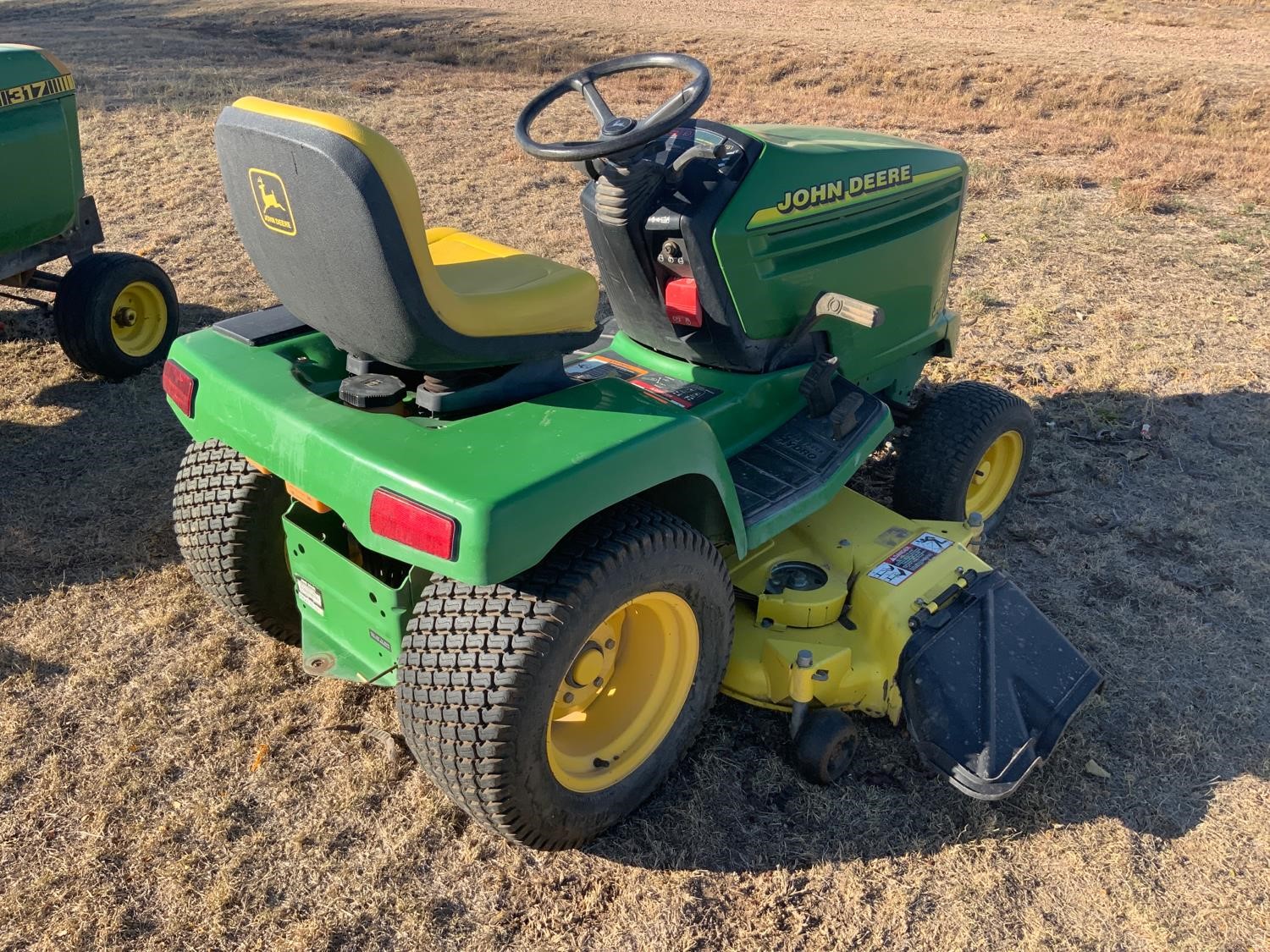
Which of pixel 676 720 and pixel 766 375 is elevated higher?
pixel 766 375

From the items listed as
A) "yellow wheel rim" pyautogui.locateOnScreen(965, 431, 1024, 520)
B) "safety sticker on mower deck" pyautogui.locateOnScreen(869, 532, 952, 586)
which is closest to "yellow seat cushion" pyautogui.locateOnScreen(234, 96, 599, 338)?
"safety sticker on mower deck" pyautogui.locateOnScreen(869, 532, 952, 586)

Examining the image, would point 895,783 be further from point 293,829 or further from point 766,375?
point 293,829

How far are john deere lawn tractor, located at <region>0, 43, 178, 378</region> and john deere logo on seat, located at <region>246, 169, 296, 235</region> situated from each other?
275 centimetres

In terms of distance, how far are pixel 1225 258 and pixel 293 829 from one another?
5.92 meters

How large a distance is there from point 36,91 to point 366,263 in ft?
10.7

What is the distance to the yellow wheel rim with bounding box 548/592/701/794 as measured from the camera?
7.88 ft

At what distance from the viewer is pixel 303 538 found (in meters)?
2.58

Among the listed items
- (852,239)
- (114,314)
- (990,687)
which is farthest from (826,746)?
(114,314)

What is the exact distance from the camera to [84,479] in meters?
3.93

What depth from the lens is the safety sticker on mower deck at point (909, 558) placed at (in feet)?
9.18

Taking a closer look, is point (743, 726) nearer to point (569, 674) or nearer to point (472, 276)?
point (569, 674)

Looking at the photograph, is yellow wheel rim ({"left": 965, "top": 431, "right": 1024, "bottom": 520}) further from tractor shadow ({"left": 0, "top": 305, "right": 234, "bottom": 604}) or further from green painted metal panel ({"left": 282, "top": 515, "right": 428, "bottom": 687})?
tractor shadow ({"left": 0, "top": 305, "right": 234, "bottom": 604})

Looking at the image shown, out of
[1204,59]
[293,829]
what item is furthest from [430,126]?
[1204,59]

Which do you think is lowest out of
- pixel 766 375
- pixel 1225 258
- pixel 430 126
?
pixel 430 126
